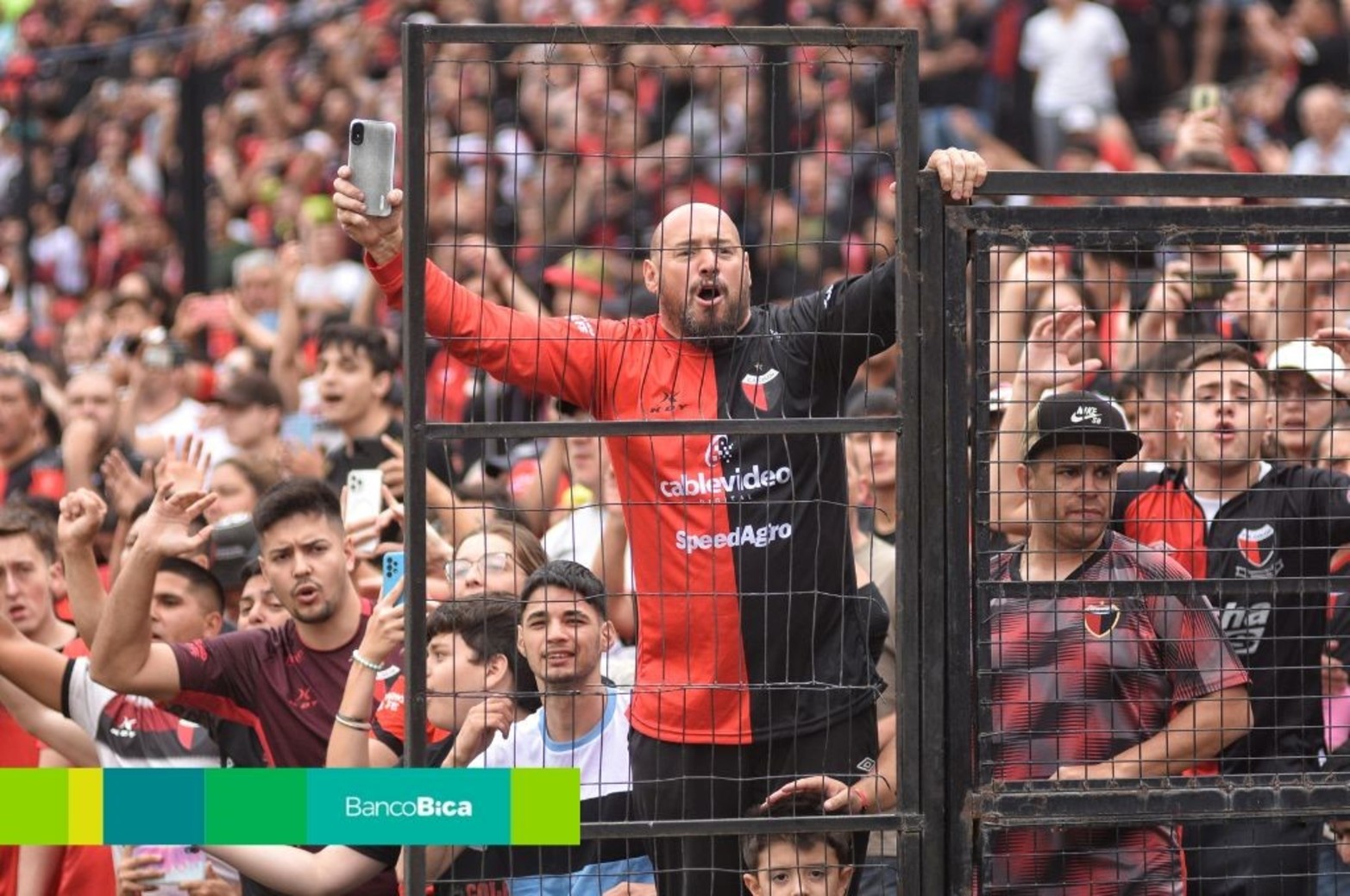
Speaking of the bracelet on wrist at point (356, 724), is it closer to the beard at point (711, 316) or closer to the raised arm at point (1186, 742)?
the beard at point (711, 316)

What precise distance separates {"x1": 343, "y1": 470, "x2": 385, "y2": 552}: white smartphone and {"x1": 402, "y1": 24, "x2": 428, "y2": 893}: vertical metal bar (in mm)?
2613

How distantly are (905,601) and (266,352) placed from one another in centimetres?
779

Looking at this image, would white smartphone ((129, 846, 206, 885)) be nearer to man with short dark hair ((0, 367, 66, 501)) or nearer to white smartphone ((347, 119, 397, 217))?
white smartphone ((347, 119, 397, 217))

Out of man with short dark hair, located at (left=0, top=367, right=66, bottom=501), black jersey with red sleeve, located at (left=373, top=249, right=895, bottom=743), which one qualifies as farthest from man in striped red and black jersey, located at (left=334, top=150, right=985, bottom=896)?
man with short dark hair, located at (left=0, top=367, right=66, bottom=501)

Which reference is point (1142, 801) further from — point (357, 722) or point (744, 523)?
point (357, 722)

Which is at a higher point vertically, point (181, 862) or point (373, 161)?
point (373, 161)

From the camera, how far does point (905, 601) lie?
430cm

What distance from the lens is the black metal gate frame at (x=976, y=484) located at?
14.1 feet

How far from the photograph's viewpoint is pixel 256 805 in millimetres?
4316

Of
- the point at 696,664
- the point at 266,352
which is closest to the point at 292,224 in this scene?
the point at 266,352

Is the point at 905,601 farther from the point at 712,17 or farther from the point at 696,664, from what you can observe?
the point at 712,17

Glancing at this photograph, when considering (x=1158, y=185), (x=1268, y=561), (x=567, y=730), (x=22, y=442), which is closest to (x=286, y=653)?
(x=567, y=730)

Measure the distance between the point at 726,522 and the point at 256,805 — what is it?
49.4 inches

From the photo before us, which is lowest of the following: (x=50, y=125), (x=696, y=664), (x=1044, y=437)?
(x=696, y=664)
